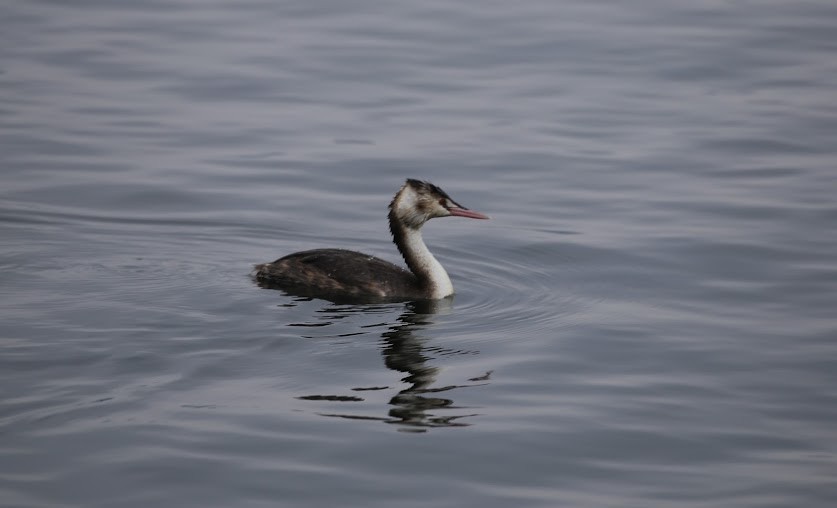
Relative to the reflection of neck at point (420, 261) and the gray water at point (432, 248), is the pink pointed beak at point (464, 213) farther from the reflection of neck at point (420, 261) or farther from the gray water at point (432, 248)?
the gray water at point (432, 248)

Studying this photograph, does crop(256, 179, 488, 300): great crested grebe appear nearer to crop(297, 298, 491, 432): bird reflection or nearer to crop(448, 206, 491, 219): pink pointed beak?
crop(448, 206, 491, 219): pink pointed beak

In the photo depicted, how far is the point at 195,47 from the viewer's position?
2514cm

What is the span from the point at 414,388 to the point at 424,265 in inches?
122

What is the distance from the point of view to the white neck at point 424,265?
1401 cm

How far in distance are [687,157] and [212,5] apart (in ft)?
41.7

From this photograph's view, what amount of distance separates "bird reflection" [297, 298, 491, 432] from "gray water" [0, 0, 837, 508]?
1.4 inches

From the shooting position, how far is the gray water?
9719mm

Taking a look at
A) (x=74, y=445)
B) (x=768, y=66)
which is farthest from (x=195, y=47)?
(x=74, y=445)

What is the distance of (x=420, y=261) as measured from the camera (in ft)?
46.6

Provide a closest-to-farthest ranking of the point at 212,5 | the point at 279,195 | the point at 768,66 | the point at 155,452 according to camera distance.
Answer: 1. the point at 155,452
2. the point at 279,195
3. the point at 768,66
4. the point at 212,5

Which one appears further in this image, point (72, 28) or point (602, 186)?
point (72, 28)

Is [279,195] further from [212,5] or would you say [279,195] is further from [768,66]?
[212,5]

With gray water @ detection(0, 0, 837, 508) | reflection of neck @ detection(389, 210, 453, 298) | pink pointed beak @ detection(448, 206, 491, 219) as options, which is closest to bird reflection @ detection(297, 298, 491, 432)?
gray water @ detection(0, 0, 837, 508)

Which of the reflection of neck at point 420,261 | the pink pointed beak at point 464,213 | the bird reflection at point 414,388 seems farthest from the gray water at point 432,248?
the pink pointed beak at point 464,213
